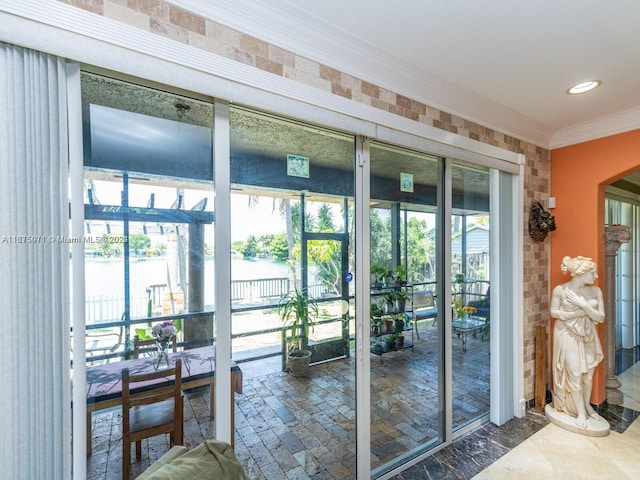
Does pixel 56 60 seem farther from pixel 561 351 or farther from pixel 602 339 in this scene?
pixel 602 339

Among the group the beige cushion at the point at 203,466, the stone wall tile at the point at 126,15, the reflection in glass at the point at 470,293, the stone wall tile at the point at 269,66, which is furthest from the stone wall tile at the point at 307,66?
the beige cushion at the point at 203,466

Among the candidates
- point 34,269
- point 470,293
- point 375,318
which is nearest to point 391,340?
point 375,318

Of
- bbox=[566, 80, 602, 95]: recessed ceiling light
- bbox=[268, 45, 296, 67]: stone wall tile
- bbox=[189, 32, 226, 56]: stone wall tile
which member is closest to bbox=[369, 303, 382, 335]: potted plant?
bbox=[268, 45, 296, 67]: stone wall tile

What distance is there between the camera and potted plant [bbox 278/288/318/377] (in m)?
1.80

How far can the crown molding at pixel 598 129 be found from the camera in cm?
256

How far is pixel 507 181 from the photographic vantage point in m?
2.78

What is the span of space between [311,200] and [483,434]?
8.10 feet

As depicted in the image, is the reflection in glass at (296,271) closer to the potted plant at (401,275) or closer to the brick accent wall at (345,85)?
the brick accent wall at (345,85)

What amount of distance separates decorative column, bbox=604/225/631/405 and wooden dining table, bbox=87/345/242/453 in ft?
12.2

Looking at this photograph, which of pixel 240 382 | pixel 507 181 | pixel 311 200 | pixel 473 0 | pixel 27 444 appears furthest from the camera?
pixel 507 181

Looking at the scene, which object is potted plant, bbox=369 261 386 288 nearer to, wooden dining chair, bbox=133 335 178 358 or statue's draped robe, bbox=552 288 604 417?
wooden dining chair, bbox=133 335 178 358

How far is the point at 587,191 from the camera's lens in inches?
113

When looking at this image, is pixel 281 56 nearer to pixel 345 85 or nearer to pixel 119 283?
pixel 345 85

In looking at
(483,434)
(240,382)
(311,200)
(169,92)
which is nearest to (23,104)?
(169,92)
